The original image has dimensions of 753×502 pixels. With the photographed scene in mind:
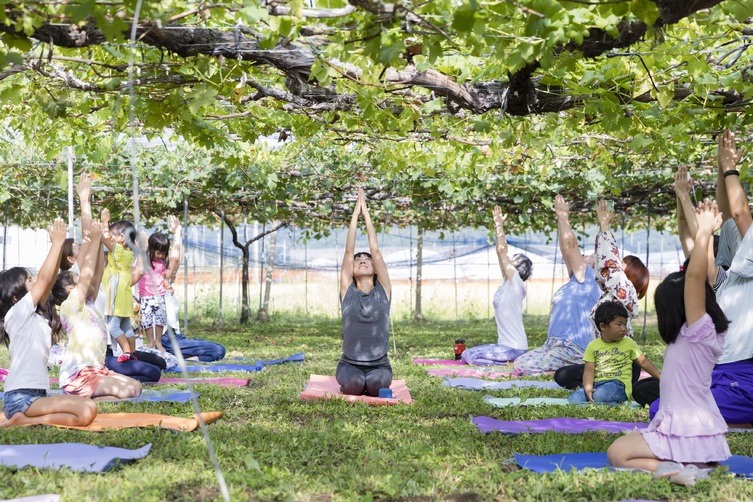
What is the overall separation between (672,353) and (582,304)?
3.51 m

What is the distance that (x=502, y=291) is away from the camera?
27.9 ft

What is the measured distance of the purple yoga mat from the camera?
4711 mm

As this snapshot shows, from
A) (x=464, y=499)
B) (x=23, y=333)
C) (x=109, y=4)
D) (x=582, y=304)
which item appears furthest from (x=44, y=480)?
(x=582, y=304)

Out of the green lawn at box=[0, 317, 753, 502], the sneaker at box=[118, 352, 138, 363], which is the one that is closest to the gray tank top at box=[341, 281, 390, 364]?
the green lawn at box=[0, 317, 753, 502]

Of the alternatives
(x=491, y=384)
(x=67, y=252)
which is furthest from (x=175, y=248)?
(x=491, y=384)

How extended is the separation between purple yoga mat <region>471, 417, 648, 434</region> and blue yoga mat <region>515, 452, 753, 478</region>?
657 mm

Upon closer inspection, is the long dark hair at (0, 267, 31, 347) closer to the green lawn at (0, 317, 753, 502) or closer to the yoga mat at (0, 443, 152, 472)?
the green lawn at (0, 317, 753, 502)

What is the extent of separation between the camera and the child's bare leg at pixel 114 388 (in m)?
5.66

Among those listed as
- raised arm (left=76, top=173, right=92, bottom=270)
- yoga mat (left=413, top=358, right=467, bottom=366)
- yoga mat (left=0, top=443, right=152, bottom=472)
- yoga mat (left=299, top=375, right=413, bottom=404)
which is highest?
raised arm (left=76, top=173, right=92, bottom=270)

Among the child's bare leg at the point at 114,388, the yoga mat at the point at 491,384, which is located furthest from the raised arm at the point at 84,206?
the yoga mat at the point at 491,384

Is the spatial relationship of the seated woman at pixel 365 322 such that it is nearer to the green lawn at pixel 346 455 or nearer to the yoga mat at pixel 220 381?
the green lawn at pixel 346 455

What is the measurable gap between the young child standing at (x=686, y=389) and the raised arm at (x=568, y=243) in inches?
112

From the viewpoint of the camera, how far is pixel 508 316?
857 centimetres

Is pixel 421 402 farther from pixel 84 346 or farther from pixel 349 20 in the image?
pixel 349 20
